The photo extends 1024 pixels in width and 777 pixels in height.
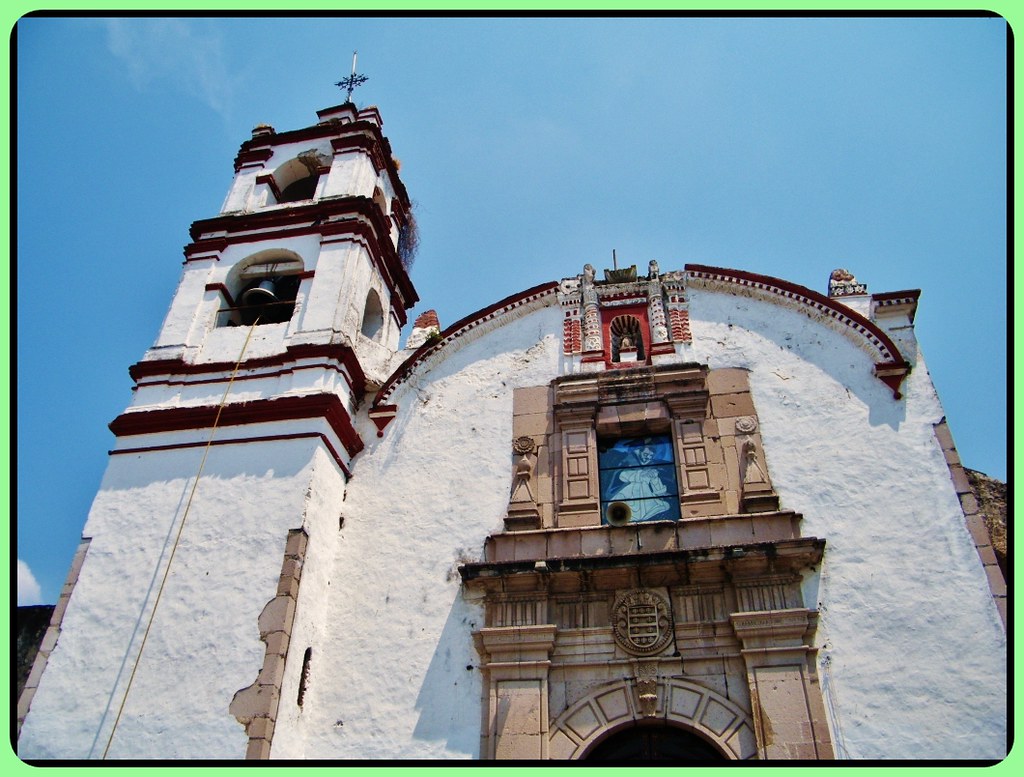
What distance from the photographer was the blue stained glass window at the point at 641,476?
9570 millimetres

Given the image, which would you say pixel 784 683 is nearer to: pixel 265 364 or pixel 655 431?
pixel 655 431

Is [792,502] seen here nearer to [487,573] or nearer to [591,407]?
[591,407]

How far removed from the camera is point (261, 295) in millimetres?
12102

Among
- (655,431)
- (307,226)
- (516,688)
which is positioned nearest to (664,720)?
(516,688)

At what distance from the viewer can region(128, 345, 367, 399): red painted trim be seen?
10758 mm

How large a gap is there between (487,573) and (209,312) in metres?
5.91

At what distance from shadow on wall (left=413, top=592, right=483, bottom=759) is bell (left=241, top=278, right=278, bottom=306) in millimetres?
5569

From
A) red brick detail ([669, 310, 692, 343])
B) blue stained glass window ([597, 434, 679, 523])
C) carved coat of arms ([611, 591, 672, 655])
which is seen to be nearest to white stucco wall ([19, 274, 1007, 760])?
red brick detail ([669, 310, 692, 343])

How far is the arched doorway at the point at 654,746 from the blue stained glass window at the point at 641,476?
227cm

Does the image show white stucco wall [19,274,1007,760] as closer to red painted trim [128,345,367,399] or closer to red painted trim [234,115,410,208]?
red painted trim [128,345,367,399]

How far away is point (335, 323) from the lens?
36.9 feet

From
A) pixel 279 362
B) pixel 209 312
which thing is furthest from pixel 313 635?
pixel 209 312

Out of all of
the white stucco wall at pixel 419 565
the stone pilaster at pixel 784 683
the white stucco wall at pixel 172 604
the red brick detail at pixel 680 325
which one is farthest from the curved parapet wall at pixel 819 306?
the white stucco wall at pixel 172 604

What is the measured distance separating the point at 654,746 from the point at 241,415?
5982 millimetres
